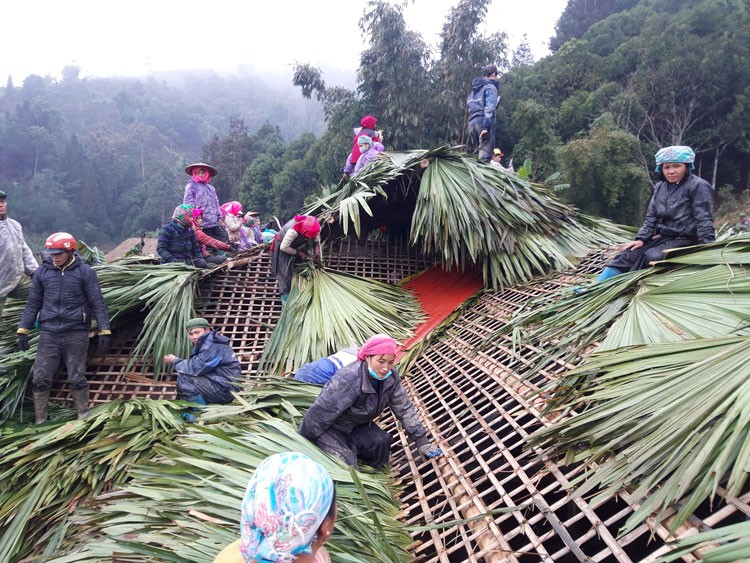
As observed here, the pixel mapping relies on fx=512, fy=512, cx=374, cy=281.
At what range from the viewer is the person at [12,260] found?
160 inches

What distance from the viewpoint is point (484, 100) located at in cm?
704

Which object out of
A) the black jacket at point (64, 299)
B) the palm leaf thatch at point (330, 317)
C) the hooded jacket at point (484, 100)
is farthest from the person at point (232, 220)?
the hooded jacket at point (484, 100)

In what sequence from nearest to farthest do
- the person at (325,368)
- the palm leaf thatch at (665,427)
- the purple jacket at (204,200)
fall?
1. the palm leaf thatch at (665,427)
2. the person at (325,368)
3. the purple jacket at (204,200)

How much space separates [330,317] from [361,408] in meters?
1.67

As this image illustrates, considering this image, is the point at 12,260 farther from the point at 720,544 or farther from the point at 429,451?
the point at 720,544

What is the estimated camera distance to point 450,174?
509 centimetres

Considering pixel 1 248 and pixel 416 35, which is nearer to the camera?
pixel 1 248

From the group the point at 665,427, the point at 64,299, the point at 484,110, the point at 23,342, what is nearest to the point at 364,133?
the point at 484,110

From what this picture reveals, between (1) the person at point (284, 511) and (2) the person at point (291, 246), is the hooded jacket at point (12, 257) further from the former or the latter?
(1) the person at point (284, 511)

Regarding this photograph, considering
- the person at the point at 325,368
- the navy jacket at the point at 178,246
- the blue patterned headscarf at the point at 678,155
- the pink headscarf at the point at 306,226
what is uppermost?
the blue patterned headscarf at the point at 678,155

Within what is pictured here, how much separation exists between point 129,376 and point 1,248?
4.71 feet

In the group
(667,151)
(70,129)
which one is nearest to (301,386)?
(667,151)

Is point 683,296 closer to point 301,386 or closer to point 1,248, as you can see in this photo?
point 301,386

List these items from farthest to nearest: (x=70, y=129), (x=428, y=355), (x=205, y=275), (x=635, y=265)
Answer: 1. (x=70, y=129)
2. (x=205, y=275)
3. (x=428, y=355)
4. (x=635, y=265)
